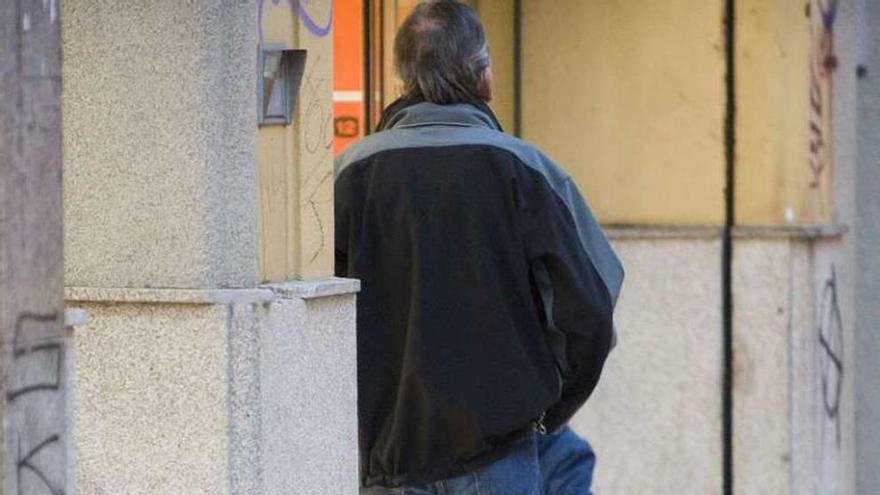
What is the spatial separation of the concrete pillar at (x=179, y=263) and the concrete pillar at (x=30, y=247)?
2.50 feet

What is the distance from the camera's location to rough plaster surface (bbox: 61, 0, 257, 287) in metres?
4.00

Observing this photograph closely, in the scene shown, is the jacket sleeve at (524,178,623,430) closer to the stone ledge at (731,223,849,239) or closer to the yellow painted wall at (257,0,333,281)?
the yellow painted wall at (257,0,333,281)

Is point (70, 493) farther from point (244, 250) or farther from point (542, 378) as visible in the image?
point (542, 378)

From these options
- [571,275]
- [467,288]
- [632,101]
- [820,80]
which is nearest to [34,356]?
[467,288]

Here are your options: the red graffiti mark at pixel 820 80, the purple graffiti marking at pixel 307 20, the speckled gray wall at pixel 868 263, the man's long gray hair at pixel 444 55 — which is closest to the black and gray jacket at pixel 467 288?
the man's long gray hair at pixel 444 55

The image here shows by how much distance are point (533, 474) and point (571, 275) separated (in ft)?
1.71

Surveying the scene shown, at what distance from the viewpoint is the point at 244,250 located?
407cm

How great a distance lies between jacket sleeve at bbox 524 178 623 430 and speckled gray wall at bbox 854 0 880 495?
2989mm

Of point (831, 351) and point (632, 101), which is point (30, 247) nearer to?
point (632, 101)

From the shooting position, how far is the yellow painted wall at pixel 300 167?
13.6 ft

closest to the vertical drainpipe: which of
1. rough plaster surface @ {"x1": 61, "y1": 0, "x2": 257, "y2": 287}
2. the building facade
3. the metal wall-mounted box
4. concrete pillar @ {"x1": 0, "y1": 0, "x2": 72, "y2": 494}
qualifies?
the building facade

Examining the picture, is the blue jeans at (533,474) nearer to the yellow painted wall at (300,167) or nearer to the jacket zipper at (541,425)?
the jacket zipper at (541,425)

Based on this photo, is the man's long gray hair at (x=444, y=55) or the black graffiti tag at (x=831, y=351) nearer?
the man's long gray hair at (x=444, y=55)

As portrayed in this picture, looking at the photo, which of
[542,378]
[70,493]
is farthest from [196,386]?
[542,378]
